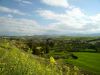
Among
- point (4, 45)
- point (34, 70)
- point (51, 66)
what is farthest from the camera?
point (4, 45)

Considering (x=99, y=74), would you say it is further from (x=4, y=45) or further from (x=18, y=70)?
(x=18, y=70)

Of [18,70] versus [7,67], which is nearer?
[18,70]

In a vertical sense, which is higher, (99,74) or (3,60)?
(3,60)

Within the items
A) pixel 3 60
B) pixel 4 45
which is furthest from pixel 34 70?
pixel 4 45

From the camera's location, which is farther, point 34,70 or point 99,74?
point 99,74

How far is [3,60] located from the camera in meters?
8.89

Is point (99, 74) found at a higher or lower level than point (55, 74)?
lower

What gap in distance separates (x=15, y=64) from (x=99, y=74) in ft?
70.1

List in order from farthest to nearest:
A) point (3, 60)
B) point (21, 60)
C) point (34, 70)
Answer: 1. point (3, 60)
2. point (21, 60)
3. point (34, 70)

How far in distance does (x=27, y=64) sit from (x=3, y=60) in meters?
2.11

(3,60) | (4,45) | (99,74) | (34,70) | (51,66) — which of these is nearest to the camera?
(34,70)

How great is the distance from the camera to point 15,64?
7.14m

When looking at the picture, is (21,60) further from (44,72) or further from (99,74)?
(99,74)

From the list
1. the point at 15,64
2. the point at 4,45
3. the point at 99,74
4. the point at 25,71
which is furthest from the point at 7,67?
the point at 99,74
